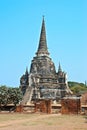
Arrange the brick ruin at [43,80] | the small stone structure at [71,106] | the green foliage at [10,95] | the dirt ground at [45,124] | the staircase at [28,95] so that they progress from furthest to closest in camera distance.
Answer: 1. the brick ruin at [43,80]
2. the staircase at [28,95]
3. the green foliage at [10,95]
4. the small stone structure at [71,106]
5. the dirt ground at [45,124]

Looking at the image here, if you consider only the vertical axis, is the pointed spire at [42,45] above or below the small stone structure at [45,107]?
above

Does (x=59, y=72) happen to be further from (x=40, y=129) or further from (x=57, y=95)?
(x=40, y=129)

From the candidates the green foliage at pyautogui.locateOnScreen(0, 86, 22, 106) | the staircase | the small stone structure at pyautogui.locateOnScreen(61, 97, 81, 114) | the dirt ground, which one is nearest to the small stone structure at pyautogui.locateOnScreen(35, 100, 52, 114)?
the small stone structure at pyautogui.locateOnScreen(61, 97, 81, 114)

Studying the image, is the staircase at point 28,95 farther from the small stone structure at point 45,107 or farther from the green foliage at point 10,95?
the small stone structure at point 45,107

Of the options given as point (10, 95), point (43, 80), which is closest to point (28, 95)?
point (43, 80)

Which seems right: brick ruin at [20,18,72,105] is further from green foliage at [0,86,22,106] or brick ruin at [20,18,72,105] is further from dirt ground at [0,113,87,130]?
dirt ground at [0,113,87,130]

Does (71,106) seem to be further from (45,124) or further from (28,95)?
(28,95)

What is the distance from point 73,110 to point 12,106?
471 inches

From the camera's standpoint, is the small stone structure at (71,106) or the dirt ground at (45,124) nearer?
the dirt ground at (45,124)

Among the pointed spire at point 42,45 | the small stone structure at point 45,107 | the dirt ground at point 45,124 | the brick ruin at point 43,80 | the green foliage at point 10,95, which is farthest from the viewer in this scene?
the pointed spire at point 42,45

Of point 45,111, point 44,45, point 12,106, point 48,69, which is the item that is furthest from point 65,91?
point 45,111

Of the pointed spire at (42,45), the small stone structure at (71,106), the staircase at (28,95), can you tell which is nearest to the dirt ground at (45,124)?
the small stone structure at (71,106)

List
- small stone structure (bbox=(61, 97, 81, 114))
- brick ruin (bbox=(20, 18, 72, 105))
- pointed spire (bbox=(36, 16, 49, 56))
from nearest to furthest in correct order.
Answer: small stone structure (bbox=(61, 97, 81, 114))
brick ruin (bbox=(20, 18, 72, 105))
pointed spire (bbox=(36, 16, 49, 56))

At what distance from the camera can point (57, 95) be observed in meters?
62.4
